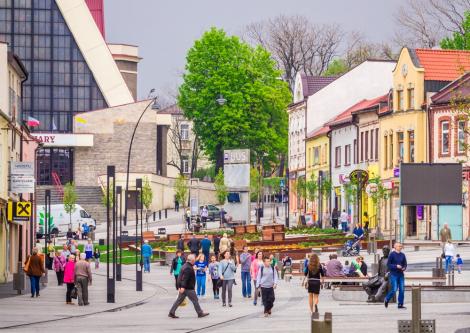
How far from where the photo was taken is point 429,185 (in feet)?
93.4

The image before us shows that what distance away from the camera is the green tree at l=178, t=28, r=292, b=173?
249 feet

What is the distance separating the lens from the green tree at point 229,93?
7594cm

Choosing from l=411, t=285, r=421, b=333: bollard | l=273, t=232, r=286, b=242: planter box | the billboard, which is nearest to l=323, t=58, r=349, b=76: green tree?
l=273, t=232, r=286, b=242: planter box

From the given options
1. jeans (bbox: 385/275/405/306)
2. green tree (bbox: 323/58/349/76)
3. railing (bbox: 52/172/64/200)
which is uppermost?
green tree (bbox: 323/58/349/76)

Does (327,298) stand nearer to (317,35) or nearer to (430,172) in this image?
(430,172)

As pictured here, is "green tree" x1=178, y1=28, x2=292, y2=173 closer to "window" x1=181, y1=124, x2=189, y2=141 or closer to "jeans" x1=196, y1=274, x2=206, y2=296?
"window" x1=181, y1=124, x2=189, y2=141

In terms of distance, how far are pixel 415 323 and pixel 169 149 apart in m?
104

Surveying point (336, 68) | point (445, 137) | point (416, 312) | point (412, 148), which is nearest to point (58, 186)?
point (336, 68)

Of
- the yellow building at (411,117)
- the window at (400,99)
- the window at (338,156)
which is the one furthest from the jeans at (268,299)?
the window at (338,156)

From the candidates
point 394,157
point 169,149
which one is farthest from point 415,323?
point 169,149

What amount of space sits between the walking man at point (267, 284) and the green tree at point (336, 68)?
2595 inches

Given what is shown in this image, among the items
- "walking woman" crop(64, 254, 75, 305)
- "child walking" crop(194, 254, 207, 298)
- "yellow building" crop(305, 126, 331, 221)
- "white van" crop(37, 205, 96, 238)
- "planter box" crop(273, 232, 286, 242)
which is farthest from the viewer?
"yellow building" crop(305, 126, 331, 221)

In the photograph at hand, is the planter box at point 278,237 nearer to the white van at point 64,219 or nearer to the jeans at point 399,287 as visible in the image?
the white van at point 64,219

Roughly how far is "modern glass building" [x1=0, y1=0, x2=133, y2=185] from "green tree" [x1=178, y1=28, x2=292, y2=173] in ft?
50.0
